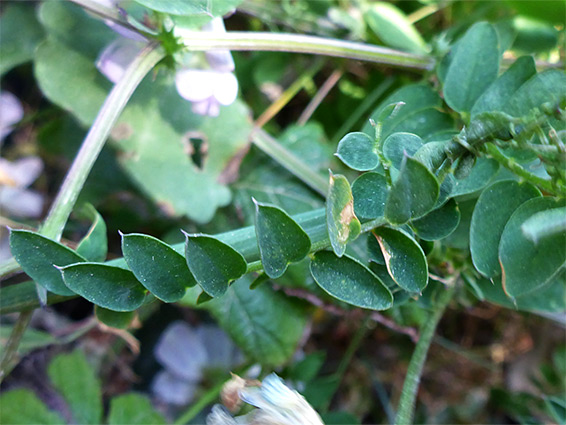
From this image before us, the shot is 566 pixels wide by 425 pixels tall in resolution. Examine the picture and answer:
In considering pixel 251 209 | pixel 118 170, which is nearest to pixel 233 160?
pixel 251 209

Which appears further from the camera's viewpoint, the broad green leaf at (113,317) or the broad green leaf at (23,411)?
the broad green leaf at (23,411)

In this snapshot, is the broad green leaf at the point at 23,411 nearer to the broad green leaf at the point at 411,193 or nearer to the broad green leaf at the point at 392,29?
the broad green leaf at the point at 411,193

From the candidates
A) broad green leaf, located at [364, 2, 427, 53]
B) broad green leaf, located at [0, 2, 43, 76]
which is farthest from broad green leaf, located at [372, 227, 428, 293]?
broad green leaf, located at [0, 2, 43, 76]

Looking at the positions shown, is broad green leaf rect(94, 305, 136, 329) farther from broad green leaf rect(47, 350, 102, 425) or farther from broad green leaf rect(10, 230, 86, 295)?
broad green leaf rect(47, 350, 102, 425)

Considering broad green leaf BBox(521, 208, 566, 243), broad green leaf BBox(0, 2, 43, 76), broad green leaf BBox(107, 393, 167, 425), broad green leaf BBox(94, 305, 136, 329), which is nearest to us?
broad green leaf BBox(521, 208, 566, 243)

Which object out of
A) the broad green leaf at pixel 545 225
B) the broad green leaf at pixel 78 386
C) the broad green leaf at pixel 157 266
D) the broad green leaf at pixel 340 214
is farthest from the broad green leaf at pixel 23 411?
the broad green leaf at pixel 545 225

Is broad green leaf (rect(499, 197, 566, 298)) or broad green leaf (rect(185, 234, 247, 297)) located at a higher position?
broad green leaf (rect(499, 197, 566, 298))
